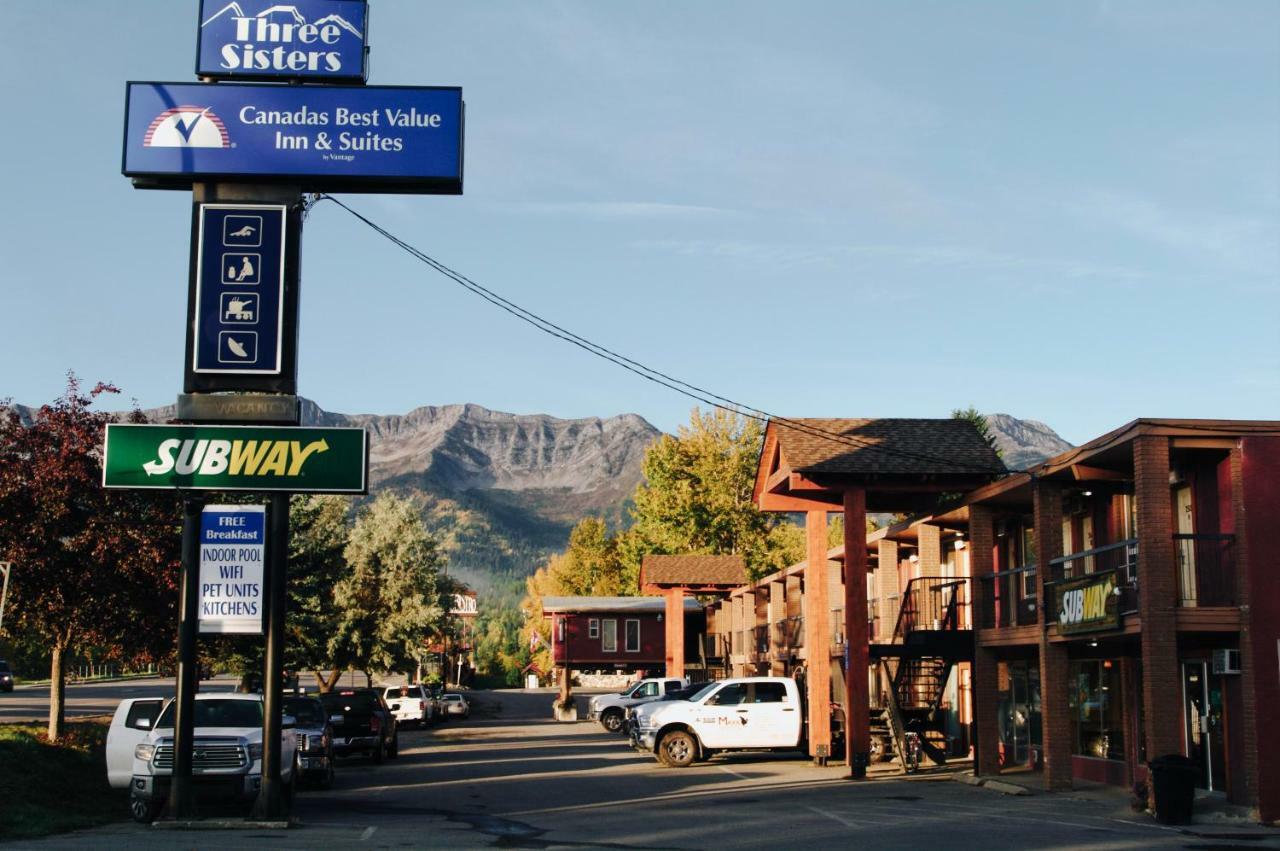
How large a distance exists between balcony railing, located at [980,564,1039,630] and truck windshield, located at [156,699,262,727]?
15.1 metres

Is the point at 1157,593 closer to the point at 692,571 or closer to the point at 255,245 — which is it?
the point at 255,245

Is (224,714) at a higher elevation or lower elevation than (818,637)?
lower

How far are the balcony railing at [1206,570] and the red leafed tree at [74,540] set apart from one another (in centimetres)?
1834

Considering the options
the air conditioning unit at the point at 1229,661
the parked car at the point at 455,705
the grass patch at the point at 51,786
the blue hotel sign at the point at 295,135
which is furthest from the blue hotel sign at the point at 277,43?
the parked car at the point at 455,705

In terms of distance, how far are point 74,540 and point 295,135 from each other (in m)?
10.3

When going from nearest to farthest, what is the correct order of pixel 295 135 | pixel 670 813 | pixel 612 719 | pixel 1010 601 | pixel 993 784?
pixel 295 135, pixel 670 813, pixel 993 784, pixel 1010 601, pixel 612 719

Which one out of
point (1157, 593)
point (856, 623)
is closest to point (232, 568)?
point (1157, 593)

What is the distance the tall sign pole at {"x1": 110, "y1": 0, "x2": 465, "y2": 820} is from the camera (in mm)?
19656

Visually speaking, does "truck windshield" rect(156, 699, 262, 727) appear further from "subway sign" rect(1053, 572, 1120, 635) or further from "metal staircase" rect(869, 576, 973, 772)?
"metal staircase" rect(869, 576, 973, 772)

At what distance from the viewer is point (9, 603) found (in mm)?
26203

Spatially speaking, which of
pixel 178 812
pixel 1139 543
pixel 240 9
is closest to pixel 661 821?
pixel 178 812

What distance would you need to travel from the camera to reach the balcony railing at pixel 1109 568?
2369cm

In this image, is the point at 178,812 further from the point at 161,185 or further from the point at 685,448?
the point at 685,448

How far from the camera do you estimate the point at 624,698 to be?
171 ft
